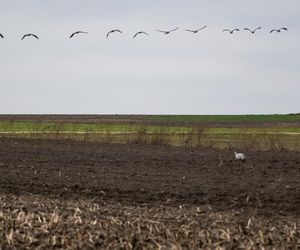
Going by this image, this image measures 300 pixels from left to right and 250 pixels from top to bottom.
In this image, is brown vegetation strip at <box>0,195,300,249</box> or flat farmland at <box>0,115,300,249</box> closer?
brown vegetation strip at <box>0,195,300,249</box>

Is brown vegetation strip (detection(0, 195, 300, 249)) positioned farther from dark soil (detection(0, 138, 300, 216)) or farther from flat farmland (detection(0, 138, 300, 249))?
dark soil (detection(0, 138, 300, 216))

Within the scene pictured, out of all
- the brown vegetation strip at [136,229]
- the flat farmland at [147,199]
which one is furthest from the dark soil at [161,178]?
the brown vegetation strip at [136,229]

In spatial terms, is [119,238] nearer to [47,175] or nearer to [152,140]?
[47,175]

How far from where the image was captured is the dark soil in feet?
49.7

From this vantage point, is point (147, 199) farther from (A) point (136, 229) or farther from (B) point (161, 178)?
(A) point (136, 229)

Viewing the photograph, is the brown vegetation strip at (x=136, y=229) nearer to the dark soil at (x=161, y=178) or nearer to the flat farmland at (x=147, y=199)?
the flat farmland at (x=147, y=199)

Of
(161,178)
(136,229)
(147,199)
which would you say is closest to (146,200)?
(147,199)

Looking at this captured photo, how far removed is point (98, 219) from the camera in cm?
1154

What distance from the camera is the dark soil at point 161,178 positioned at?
49.7 feet

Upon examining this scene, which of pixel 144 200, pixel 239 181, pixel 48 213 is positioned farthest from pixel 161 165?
pixel 48 213

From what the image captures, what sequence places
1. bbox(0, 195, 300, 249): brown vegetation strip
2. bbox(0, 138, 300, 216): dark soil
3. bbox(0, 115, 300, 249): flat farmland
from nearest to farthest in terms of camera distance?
bbox(0, 195, 300, 249): brown vegetation strip → bbox(0, 115, 300, 249): flat farmland → bbox(0, 138, 300, 216): dark soil

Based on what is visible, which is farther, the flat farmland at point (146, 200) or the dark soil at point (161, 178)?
the dark soil at point (161, 178)

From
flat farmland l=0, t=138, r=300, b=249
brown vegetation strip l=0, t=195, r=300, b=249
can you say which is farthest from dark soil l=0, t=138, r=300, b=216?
brown vegetation strip l=0, t=195, r=300, b=249

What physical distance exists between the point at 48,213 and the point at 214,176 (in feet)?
24.1
